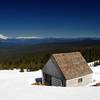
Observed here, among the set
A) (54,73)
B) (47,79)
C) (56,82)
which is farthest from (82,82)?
(47,79)

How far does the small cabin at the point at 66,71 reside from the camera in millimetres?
28906

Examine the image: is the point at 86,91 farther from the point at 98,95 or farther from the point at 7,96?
the point at 7,96

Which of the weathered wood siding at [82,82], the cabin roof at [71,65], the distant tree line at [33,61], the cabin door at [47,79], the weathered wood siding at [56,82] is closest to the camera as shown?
the weathered wood siding at [82,82]

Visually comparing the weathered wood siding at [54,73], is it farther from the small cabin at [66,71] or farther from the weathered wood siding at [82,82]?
the weathered wood siding at [82,82]

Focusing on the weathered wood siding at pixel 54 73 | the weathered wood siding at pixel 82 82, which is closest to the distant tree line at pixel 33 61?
the weathered wood siding at pixel 54 73

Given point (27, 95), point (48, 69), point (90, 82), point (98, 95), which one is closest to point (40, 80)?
point (48, 69)

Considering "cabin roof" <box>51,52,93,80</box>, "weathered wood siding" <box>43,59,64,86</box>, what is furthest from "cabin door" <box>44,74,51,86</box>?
"cabin roof" <box>51,52,93,80</box>

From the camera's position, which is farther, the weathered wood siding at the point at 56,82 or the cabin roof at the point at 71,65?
the cabin roof at the point at 71,65

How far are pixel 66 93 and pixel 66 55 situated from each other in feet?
49.6

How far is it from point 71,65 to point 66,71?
2.45 meters

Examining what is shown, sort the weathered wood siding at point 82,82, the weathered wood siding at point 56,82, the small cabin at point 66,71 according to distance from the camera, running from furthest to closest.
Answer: the weathered wood siding at point 56,82 → the small cabin at point 66,71 → the weathered wood siding at point 82,82

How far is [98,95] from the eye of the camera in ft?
53.6

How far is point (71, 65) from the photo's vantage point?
31375 millimetres

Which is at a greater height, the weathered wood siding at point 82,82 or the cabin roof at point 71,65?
the cabin roof at point 71,65
